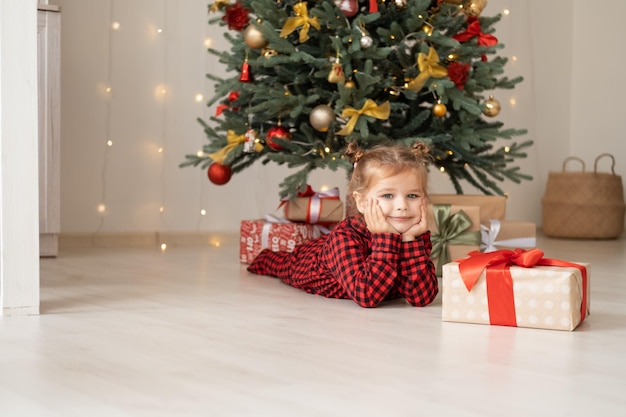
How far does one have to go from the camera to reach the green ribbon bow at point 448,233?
9.61 feet

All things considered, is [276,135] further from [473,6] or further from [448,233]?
[473,6]

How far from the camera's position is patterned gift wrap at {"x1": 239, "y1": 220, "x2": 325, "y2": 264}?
3.19 meters

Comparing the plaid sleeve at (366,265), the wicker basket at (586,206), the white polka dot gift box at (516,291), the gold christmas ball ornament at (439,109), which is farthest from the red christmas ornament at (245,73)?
the wicker basket at (586,206)

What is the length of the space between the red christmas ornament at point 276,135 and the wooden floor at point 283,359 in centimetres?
67

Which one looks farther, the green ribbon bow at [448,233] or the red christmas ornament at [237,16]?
the red christmas ornament at [237,16]

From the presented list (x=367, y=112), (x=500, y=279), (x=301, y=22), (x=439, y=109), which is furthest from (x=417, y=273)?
(x=301, y=22)

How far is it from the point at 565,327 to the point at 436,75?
1.26 m

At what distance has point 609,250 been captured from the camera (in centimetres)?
436

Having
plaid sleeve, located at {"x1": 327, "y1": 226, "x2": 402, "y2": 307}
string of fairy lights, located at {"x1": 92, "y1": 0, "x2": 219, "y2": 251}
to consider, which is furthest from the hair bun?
string of fairy lights, located at {"x1": 92, "y1": 0, "x2": 219, "y2": 251}

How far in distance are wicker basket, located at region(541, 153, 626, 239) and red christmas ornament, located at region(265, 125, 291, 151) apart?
2.67 m

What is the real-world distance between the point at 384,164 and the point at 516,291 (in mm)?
503

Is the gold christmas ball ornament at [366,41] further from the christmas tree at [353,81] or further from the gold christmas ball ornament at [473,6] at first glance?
the gold christmas ball ornament at [473,6]

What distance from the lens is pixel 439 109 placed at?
304cm

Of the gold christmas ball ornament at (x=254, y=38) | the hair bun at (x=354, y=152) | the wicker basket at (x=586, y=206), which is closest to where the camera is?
the hair bun at (x=354, y=152)
